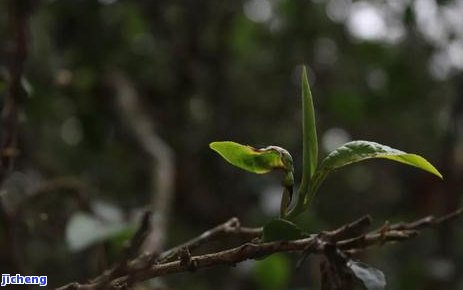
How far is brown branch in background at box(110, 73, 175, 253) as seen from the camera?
39.4 inches

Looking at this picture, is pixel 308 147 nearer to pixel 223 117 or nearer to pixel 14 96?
pixel 14 96

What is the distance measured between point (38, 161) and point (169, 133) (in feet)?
1.10

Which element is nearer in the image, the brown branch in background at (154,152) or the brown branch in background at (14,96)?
the brown branch in background at (14,96)

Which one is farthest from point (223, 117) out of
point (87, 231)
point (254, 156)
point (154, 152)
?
point (254, 156)

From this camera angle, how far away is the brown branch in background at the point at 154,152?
3.29 feet

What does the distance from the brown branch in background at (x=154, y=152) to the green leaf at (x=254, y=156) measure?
0.39 metres

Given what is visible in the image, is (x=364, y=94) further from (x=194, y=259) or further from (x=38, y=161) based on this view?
(x=194, y=259)

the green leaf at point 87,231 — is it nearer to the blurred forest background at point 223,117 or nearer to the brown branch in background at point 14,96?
the blurred forest background at point 223,117

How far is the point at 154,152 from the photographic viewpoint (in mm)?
1307

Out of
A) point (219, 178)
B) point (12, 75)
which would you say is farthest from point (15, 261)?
point (219, 178)

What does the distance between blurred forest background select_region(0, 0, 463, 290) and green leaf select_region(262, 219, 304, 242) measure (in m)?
0.51

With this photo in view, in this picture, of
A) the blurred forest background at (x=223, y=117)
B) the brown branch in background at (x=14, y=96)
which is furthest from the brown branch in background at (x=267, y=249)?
the blurred forest background at (x=223, y=117)

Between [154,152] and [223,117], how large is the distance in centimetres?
39

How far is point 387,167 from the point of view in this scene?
80.3 inches
